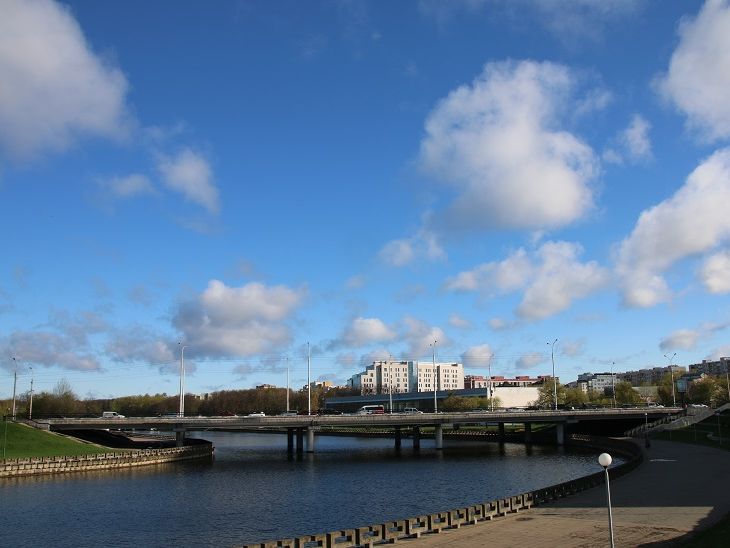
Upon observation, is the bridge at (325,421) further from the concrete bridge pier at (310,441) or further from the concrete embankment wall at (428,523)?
the concrete embankment wall at (428,523)

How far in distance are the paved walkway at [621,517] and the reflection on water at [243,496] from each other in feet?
40.5

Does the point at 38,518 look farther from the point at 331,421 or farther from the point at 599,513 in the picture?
the point at 331,421

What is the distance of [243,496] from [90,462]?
1488 inches

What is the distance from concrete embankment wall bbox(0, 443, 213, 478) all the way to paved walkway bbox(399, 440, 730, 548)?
66919 mm

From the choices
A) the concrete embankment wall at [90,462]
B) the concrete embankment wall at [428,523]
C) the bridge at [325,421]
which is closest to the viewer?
the concrete embankment wall at [428,523]

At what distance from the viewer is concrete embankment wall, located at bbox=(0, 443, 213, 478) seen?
271 ft

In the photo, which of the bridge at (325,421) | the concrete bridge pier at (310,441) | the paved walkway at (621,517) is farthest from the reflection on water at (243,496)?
the concrete bridge pier at (310,441)

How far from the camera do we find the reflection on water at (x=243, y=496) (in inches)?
1842

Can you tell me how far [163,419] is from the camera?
117 m

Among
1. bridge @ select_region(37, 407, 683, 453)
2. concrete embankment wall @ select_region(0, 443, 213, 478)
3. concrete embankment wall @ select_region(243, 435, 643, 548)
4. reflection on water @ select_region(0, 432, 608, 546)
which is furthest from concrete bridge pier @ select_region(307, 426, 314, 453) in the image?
concrete embankment wall @ select_region(243, 435, 643, 548)

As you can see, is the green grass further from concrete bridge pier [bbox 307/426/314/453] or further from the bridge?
concrete bridge pier [bbox 307/426/314/453]

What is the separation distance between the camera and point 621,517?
40750mm

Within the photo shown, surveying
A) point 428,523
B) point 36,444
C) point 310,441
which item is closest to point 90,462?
point 36,444

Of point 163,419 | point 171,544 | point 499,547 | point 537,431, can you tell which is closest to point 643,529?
point 499,547
